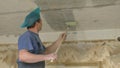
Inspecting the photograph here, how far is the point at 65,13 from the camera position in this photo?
2.48 metres

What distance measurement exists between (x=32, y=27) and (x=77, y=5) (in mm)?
602

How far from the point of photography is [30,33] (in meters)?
1.91

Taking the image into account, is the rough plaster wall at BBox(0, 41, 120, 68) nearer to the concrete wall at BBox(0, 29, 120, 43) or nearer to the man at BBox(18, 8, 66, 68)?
the concrete wall at BBox(0, 29, 120, 43)

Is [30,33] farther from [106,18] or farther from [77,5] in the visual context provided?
[106,18]

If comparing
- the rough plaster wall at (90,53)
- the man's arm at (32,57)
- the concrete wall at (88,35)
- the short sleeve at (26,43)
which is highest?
the short sleeve at (26,43)

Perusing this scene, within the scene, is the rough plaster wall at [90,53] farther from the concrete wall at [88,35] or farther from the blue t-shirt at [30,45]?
the blue t-shirt at [30,45]

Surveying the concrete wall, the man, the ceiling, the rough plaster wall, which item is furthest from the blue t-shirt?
the concrete wall

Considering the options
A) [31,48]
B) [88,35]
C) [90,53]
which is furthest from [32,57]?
[88,35]

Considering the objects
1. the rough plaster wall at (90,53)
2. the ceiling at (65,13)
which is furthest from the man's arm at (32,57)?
the rough plaster wall at (90,53)

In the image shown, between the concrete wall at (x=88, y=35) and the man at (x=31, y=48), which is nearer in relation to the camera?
the man at (x=31, y=48)

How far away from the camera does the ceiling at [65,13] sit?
2254 millimetres

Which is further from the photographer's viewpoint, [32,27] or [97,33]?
[97,33]

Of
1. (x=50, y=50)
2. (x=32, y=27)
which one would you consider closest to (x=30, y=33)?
(x=32, y=27)

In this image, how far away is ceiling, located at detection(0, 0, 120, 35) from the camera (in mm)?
2254
